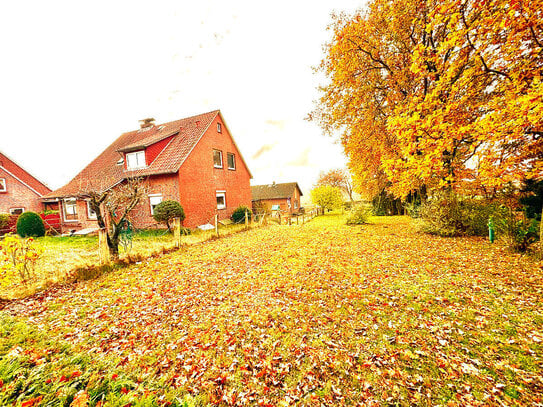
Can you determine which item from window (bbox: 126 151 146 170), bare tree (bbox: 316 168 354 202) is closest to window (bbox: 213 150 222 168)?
window (bbox: 126 151 146 170)

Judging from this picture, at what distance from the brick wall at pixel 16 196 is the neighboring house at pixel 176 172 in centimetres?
605

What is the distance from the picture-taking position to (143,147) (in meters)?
15.6

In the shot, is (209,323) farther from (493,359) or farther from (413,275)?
(413,275)

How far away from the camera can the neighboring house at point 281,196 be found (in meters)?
39.1

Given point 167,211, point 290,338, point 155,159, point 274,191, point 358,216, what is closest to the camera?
point 290,338

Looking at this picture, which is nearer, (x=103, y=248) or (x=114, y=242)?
(x=103, y=248)

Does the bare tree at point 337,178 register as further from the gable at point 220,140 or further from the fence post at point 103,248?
the fence post at point 103,248

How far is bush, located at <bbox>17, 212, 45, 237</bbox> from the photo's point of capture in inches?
592

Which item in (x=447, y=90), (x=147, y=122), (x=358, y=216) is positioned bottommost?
(x=358, y=216)

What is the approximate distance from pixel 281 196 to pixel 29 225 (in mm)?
31629

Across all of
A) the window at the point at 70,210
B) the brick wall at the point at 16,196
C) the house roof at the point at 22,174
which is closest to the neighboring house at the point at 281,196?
the window at the point at 70,210

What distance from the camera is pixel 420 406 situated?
7.58 ft

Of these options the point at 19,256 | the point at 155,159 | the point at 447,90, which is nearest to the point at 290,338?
the point at 19,256

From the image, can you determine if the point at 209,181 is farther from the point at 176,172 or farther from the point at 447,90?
the point at 447,90
